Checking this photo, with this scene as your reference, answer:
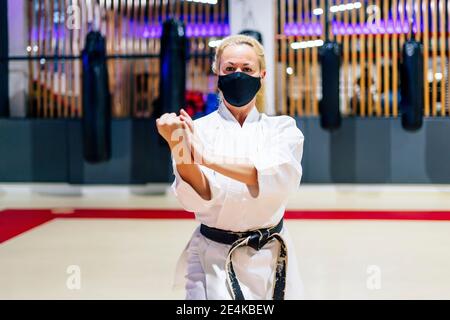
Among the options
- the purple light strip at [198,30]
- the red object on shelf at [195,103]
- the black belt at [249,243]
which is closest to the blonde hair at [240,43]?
the black belt at [249,243]

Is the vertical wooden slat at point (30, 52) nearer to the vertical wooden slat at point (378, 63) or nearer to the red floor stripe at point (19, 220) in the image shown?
the red floor stripe at point (19, 220)

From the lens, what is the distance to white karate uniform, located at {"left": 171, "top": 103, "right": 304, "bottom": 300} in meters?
1.40

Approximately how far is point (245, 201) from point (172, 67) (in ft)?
17.7

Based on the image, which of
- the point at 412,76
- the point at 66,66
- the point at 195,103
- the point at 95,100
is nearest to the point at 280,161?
the point at 95,100

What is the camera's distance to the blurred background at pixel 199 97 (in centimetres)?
669

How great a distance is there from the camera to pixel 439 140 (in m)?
7.43

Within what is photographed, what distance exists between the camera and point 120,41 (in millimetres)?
8078

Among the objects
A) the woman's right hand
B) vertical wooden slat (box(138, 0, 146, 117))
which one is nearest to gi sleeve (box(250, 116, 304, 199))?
the woman's right hand

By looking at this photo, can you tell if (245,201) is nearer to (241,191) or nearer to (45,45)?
(241,191)

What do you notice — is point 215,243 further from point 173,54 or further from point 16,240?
point 173,54

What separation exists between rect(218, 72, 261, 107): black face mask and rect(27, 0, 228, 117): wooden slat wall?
21.8 ft

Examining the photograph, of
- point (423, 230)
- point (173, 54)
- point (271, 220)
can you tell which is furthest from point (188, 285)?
point (173, 54)

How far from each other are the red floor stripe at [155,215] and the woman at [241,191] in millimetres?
3942

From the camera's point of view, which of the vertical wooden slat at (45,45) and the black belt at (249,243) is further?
the vertical wooden slat at (45,45)
